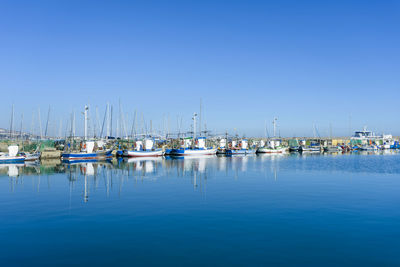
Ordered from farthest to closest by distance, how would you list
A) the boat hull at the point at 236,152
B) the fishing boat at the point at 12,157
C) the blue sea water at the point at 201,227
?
the boat hull at the point at 236,152
the fishing boat at the point at 12,157
the blue sea water at the point at 201,227

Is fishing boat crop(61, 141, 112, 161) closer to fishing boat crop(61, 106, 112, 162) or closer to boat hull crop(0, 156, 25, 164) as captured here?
fishing boat crop(61, 106, 112, 162)

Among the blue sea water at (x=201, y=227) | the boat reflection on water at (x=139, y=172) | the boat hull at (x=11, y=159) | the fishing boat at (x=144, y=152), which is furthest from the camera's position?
the fishing boat at (x=144, y=152)

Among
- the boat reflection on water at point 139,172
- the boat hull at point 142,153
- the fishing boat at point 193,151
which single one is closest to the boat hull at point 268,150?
→ the fishing boat at point 193,151

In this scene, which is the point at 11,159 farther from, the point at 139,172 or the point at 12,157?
the point at 139,172

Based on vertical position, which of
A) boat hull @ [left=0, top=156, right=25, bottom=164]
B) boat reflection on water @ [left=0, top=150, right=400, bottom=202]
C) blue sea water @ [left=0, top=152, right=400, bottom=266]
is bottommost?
blue sea water @ [left=0, top=152, right=400, bottom=266]

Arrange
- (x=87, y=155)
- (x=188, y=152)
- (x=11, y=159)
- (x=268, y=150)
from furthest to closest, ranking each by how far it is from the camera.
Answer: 1. (x=268, y=150)
2. (x=188, y=152)
3. (x=87, y=155)
4. (x=11, y=159)

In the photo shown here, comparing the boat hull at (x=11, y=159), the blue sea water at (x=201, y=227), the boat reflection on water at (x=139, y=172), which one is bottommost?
the blue sea water at (x=201, y=227)

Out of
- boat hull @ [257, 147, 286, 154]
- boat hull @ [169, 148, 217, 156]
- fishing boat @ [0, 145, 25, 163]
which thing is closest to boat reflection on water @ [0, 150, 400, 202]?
fishing boat @ [0, 145, 25, 163]

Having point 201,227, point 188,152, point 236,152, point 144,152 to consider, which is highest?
point 144,152

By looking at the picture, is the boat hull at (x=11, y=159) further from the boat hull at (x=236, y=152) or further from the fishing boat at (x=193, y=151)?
the boat hull at (x=236, y=152)

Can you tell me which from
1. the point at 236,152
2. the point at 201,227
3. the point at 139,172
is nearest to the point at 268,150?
the point at 236,152

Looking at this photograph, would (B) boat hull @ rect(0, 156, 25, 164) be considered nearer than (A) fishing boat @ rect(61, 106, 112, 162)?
Yes

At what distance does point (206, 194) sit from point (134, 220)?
870 cm

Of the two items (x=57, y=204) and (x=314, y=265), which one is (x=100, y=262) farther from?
(x=57, y=204)
